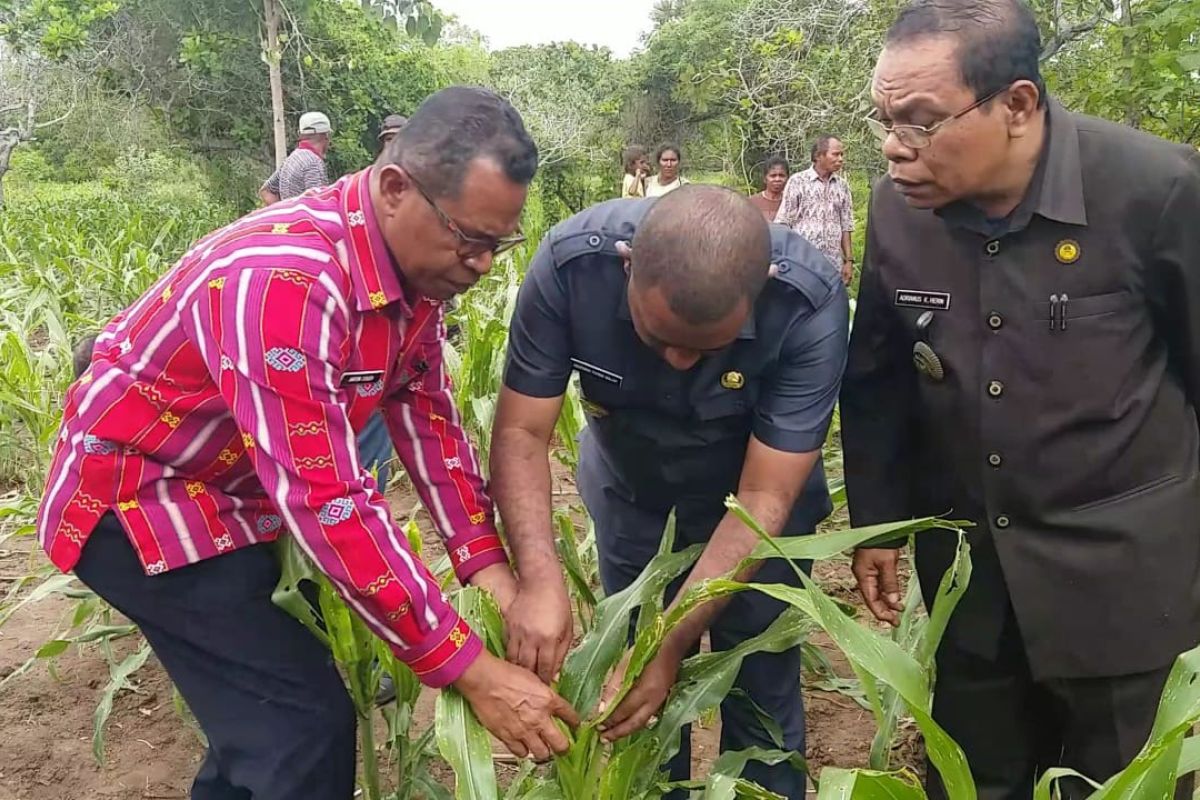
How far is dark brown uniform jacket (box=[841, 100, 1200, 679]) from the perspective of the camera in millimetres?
1402

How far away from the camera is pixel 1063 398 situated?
1448mm

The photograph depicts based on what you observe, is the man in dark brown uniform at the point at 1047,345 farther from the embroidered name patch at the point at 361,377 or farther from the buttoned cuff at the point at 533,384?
the embroidered name patch at the point at 361,377

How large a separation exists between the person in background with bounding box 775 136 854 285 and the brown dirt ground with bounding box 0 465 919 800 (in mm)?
3504

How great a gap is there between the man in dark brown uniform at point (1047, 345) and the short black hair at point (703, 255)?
0.81 ft

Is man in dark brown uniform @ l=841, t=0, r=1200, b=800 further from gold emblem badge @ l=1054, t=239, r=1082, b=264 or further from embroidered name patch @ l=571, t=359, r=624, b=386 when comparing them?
embroidered name patch @ l=571, t=359, r=624, b=386

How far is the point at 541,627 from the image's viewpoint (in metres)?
1.52

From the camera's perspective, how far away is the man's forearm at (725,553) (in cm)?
149

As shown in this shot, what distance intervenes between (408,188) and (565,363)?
→ 1.61 ft

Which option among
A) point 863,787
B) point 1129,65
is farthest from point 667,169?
point 863,787

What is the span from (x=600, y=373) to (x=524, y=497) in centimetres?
23

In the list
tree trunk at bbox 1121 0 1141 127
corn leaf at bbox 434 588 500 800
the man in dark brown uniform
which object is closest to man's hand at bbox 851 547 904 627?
the man in dark brown uniform

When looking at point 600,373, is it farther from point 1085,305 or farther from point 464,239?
point 1085,305

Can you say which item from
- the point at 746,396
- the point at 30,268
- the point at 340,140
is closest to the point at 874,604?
the point at 746,396

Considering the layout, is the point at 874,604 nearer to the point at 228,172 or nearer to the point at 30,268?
the point at 30,268
